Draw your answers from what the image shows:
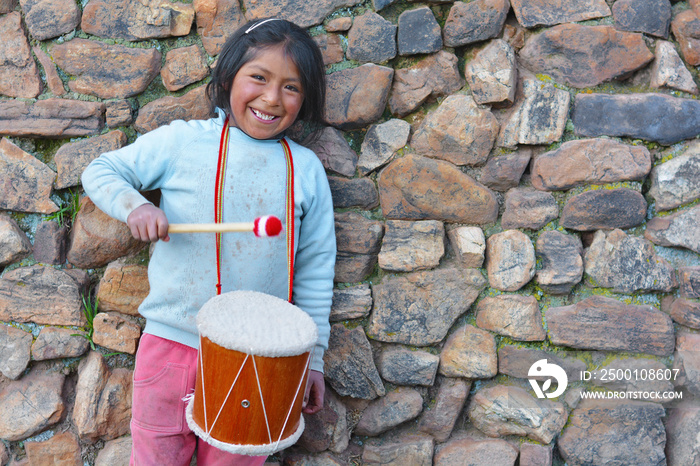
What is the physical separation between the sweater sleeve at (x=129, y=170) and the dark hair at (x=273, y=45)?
0.23 m

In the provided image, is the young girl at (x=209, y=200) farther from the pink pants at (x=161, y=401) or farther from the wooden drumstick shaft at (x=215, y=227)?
the wooden drumstick shaft at (x=215, y=227)

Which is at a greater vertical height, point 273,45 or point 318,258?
point 273,45

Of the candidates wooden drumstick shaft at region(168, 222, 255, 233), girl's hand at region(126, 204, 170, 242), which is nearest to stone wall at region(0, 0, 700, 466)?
girl's hand at region(126, 204, 170, 242)

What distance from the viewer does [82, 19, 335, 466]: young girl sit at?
62.2 inches

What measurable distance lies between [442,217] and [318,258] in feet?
1.46

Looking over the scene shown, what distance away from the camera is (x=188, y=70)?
1.82m

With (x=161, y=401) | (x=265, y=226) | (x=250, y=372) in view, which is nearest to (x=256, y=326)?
(x=250, y=372)

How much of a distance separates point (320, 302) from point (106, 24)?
46.2 inches

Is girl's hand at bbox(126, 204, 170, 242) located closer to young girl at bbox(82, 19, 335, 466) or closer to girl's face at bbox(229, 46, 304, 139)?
young girl at bbox(82, 19, 335, 466)

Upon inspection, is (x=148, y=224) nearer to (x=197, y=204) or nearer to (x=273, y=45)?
(x=197, y=204)

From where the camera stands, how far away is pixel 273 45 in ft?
5.23

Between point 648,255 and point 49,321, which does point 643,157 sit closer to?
point 648,255

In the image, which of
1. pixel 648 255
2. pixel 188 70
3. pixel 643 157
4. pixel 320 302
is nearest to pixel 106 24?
pixel 188 70

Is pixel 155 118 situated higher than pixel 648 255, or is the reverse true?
pixel 155 118
